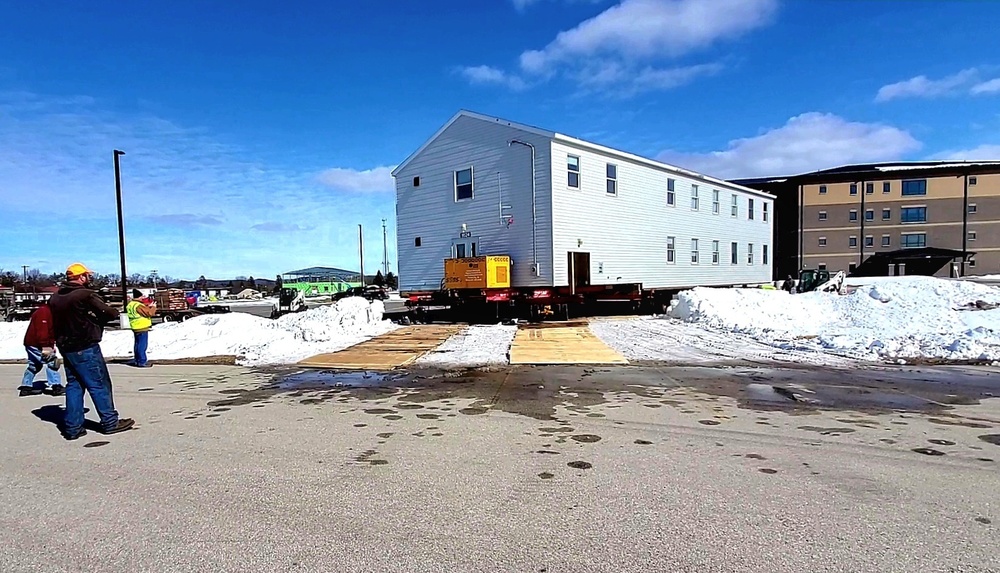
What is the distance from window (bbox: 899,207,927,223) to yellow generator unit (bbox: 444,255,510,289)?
55896 mm

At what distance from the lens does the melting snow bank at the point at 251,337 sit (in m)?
12.8

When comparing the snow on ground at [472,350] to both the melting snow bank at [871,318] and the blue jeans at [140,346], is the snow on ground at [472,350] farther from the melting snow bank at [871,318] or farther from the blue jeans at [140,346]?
the melting snow bank at [871,318]

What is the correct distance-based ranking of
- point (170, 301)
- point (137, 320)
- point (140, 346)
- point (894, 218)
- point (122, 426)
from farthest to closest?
point (894, 218), point (170, 301), point (140, 346), point (137, 320), point (122, 426)

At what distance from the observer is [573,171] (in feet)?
64.8

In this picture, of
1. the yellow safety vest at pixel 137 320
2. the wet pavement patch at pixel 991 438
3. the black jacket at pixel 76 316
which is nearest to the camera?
→ the wet pavement patch at pixel 991 438

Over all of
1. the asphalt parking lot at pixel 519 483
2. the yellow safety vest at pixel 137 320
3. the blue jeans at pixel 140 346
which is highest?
the yellow safety vest at pixel 137 320

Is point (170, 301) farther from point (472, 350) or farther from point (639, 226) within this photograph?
point (639, 226)

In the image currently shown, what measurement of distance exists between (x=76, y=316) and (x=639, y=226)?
20299mm

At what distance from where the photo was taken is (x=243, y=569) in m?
3.05

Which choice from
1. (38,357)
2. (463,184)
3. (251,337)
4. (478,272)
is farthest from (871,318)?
(38,357)

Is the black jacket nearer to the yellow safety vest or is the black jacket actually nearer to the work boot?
the work boot

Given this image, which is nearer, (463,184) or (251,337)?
(251,337)

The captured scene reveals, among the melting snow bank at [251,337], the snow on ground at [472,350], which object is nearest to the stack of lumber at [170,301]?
the melting snow bank at [251,337]

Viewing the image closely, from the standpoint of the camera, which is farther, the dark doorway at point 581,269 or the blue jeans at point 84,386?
the dark doorway at point 581,269
